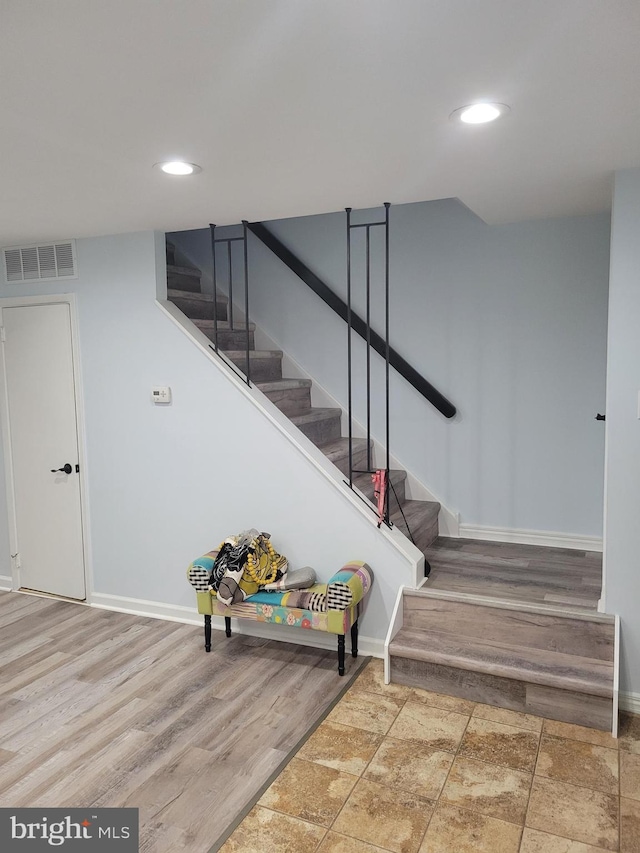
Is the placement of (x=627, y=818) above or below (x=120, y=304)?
below

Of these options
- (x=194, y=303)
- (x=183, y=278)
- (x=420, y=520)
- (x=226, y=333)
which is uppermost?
(x=183, y=278)

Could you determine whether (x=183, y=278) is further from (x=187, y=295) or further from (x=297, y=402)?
(x=297, y=402)

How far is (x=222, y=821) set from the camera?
2.19 m

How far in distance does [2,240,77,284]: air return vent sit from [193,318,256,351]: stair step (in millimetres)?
845

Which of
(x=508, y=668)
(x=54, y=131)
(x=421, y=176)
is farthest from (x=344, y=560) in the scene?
(x=54, y=131)

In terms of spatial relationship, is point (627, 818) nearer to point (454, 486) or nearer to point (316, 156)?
point (454, 486)

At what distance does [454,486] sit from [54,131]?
298cm

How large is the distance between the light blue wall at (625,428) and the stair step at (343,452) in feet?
5.04

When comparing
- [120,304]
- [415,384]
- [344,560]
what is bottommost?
[344,560]

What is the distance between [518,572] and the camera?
3.45m

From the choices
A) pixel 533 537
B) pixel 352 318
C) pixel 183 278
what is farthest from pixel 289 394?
pixel 533 537

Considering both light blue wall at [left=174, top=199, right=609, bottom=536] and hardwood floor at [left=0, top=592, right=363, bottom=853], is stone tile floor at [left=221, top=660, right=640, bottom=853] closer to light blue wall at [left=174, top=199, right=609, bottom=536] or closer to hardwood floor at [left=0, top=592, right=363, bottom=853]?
hardwood floor at [left=0, top=592, right=363, bottom=853]

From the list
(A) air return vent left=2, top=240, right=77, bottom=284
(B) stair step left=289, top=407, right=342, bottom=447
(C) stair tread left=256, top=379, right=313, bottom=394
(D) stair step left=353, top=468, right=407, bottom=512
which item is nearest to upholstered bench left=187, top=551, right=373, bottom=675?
(D) stair step left=353, top=468, right=407, bottom=512

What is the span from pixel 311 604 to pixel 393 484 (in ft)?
3.63
